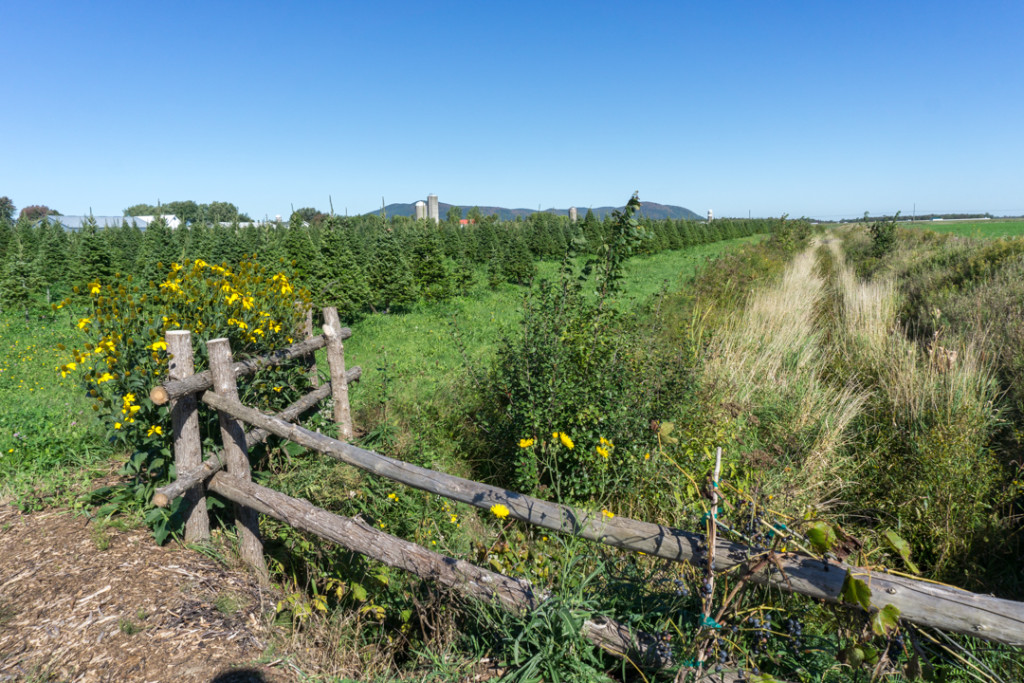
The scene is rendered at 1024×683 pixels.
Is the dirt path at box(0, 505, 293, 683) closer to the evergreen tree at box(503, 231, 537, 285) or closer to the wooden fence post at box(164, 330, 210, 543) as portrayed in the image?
the wooden fence post at box(164, 330, 210, 543)

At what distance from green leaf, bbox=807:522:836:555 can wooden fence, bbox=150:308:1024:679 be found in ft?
0.28

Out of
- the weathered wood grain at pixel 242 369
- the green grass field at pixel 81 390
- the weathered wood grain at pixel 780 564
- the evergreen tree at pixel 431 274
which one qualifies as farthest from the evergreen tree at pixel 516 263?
the weathered wood grain at pixel 780 564

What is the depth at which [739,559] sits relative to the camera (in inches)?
81.3

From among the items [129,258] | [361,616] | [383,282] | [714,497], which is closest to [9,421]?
[361,616]

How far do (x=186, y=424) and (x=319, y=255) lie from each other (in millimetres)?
10186

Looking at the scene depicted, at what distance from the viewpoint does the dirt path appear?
8.01 feet

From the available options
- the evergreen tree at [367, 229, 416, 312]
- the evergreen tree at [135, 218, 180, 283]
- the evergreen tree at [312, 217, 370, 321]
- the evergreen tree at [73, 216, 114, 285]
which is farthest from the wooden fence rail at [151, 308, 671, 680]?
the evergreen tree at [73, 216, 114, 285]

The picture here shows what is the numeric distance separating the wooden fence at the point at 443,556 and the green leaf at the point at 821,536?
9 centimetres

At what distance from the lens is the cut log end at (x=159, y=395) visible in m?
2.92

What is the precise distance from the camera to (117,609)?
275cm

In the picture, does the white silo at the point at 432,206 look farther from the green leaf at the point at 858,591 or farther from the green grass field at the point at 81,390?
the green leaf at the point at 858,591

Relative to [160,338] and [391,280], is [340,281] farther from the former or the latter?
[160,338]

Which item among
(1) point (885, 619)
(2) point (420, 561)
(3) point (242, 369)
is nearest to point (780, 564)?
(1) point (885, 619)

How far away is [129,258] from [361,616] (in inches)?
799
